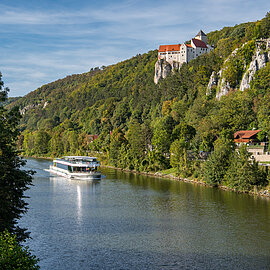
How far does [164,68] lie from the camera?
14062 centimetres

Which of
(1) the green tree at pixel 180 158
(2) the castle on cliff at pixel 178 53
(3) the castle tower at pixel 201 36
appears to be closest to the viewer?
(1) the green tree at pixel 180 158

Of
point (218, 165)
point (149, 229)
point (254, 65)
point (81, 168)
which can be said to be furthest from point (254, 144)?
point (149, 229)

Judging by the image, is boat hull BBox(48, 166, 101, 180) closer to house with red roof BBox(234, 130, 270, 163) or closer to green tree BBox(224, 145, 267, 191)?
green tree BBox(224, 145, 267, 191)

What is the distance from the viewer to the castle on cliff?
452 feet

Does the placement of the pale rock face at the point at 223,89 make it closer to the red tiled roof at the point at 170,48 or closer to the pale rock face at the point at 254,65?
the pale rock face at the point at 254,65

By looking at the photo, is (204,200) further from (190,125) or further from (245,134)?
(190,125)

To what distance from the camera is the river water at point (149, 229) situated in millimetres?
25875

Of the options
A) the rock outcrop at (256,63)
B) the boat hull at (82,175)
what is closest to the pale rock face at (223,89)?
the rock outcrop at (256,63)

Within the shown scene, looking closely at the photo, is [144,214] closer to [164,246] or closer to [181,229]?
[181,229]

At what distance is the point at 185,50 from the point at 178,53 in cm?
429

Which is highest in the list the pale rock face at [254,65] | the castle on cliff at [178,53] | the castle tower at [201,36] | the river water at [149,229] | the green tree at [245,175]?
the castle tower at [201,36]

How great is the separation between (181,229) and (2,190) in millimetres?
18142

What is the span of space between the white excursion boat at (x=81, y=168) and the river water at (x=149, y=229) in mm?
13550

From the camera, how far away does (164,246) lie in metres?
28.7
